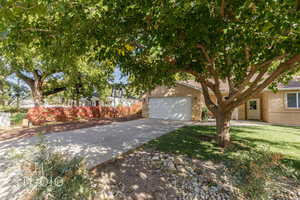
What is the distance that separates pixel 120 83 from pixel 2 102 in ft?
85.8

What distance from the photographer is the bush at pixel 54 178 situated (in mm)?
1866

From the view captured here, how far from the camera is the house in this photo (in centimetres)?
1139

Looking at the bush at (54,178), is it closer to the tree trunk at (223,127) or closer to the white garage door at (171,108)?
the tree trunk at (223,127)

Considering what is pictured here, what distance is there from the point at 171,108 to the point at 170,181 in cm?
1078

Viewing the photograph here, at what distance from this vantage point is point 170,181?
312 cm

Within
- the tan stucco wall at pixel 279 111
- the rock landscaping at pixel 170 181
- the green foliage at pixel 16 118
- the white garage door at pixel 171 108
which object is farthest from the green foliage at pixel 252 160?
the green foliage at pixel 16 118

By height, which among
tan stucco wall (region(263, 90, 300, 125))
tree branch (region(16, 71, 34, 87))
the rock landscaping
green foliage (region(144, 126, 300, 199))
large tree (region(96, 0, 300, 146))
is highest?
tree branch (region(16, 71, 34, 87))

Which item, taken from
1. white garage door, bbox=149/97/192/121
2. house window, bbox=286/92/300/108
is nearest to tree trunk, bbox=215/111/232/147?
white garage door, bbox=149/97/192/121

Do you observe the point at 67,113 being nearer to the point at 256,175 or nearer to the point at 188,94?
the point at 188,94

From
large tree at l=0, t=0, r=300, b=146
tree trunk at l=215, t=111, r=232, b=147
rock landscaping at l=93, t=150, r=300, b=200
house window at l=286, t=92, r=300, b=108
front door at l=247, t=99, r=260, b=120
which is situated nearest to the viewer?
large tree at l=0, t=0, r=300, b=146

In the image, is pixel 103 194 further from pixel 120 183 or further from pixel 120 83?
pixel 120 83

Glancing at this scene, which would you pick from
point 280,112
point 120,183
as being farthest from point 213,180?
point 280,112

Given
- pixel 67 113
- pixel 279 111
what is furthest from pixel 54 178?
pixel 279 111

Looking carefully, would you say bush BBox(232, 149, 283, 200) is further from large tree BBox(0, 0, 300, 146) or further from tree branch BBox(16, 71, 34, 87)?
tree branch BBox(16, 71, 34, 87)
